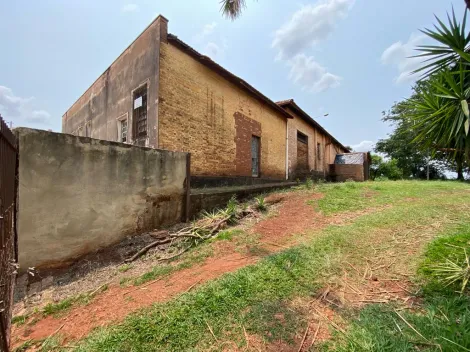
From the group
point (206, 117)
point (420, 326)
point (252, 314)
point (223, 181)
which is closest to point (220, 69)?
point (206, 117)

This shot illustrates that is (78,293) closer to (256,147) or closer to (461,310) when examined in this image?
(461,310)

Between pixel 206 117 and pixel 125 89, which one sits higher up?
pixel 125 89

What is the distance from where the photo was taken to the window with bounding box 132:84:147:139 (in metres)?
7.57

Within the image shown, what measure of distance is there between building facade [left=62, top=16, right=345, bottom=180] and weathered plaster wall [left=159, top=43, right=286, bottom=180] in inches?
1.2

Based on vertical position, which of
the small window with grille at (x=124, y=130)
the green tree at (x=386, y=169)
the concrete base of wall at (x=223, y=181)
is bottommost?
the concrete base of wall at (x=223, y=181)

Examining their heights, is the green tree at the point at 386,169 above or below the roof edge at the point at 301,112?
below

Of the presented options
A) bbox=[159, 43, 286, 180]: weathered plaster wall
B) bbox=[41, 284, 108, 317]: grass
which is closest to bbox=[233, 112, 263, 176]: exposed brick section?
bbox=[159, 43, 286, 180]: weathered plaster wall

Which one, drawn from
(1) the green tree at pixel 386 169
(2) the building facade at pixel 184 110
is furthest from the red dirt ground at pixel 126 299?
(1) the green tree at pixel 386 169

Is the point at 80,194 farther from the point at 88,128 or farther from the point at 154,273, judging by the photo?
the point at 88,128

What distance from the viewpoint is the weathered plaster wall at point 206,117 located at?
7305 millimetres

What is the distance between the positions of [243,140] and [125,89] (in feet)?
17.5

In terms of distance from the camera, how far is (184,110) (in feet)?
25.6

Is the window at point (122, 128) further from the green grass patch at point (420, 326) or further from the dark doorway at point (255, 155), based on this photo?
the green grass patch at point (420, 326)

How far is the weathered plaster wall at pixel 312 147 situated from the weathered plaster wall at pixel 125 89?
29.4 ft
